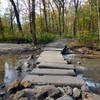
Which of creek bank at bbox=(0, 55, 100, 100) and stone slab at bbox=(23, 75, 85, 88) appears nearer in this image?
creek bank at bbox=(0, 55, 100, 100)

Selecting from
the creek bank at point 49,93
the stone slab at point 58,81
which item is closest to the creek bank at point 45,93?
the creek bank at point 49,93

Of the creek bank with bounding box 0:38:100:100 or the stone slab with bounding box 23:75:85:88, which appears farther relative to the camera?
the stone slab with bounding box 23:75:85:88

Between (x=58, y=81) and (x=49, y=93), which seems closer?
(x=49, y=93)

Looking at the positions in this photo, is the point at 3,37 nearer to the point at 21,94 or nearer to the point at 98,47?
the point at 98,47

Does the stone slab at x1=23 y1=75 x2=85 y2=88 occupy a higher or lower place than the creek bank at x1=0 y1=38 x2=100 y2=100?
higher

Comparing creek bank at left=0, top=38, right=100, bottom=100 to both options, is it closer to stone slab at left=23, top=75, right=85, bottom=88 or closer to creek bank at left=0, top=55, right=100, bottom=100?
creek bank at left=0, top=55, right=100, bottom=100

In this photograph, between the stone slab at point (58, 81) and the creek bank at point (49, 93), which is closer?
the creek bank at point (49, 93)

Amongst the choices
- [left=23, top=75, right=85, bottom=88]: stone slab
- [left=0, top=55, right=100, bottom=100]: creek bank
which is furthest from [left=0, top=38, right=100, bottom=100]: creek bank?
[left=23, top=75, right=85, bottom=88]: stone slab

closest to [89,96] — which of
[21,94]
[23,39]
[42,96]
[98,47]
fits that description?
[42,96]

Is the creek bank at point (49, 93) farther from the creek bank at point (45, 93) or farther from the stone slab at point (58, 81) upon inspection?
the stone slab at point (58, 81)

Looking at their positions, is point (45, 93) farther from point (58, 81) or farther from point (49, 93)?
point (58, 81)

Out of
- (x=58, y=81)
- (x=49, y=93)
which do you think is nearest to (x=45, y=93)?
(x=49, y=93)

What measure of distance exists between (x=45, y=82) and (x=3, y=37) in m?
10.3

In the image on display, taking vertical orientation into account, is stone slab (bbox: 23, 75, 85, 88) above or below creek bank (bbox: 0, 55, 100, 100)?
above
